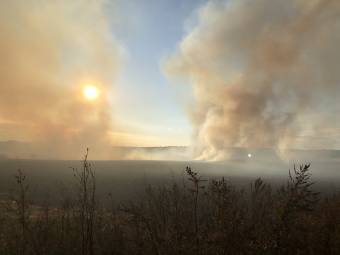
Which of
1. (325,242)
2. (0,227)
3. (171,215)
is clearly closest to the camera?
(325,242)

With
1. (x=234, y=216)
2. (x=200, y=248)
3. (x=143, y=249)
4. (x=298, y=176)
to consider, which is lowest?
(x=143, y=249)

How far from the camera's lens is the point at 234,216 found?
617cm

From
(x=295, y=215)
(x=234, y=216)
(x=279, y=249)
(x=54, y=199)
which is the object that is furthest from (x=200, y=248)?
(x=54, y=199)

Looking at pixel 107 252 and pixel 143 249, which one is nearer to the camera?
pixel 143 249

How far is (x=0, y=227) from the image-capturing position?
19859 mm

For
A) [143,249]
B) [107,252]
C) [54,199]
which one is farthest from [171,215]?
[54,199]

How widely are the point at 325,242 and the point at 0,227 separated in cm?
1862

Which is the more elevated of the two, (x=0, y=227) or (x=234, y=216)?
(x=234, y=216)

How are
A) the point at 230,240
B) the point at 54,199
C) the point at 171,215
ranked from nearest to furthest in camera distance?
the point at 230,240 < the point at 171,215 < the point at 54,199

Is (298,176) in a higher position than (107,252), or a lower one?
higher

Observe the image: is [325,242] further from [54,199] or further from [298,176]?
[54,199]

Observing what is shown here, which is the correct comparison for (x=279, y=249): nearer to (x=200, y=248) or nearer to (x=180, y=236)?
(x=200, y=248)

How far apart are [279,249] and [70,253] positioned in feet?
23.2

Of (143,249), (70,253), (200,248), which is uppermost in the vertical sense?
(200,248)
